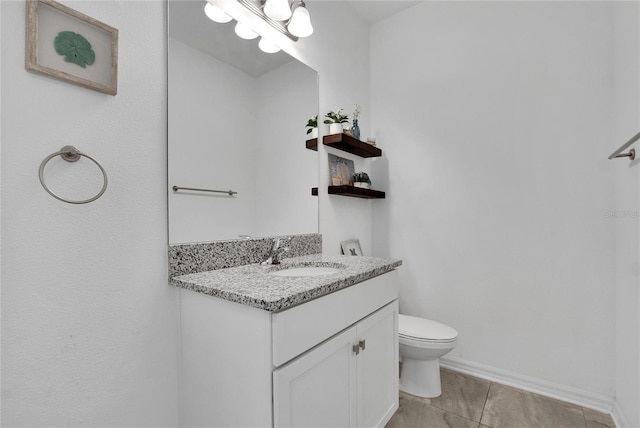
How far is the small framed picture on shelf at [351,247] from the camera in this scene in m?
2.11

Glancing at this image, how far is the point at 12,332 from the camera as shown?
80 centimetres

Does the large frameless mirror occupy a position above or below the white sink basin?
above

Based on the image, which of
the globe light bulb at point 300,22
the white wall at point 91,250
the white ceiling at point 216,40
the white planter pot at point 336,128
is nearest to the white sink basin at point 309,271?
the white wall at point 91,250

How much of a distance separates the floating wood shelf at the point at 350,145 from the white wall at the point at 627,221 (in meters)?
1.35

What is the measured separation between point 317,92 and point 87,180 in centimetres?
139

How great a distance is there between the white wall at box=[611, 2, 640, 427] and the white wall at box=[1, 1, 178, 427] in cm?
206

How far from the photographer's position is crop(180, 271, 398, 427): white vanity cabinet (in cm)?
87

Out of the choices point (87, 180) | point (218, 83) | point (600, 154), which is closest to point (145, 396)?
point (87, 180)

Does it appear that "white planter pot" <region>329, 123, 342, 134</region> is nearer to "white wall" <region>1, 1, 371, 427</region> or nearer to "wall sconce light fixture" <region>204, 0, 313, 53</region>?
"wall sconce light fixture" <region>204, 0, 313, 53</region>

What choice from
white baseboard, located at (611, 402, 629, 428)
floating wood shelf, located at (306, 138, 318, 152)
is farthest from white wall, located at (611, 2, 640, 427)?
floating wood shelf, located at (306, 138, 318, 152)

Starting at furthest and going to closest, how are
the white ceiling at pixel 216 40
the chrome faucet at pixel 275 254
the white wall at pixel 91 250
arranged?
the chrome faucet at pixel 275 254 < the white ceiling at pixel 216 40 < the white wall at pixel 91 250

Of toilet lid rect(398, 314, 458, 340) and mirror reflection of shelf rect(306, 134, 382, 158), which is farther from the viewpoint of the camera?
mirror reflection of shelf rect(306, 134, 382, 158)

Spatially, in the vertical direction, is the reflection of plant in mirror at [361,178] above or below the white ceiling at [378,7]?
below

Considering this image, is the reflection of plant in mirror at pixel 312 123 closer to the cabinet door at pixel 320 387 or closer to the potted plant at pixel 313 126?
the potted plant at pixel 313 126
